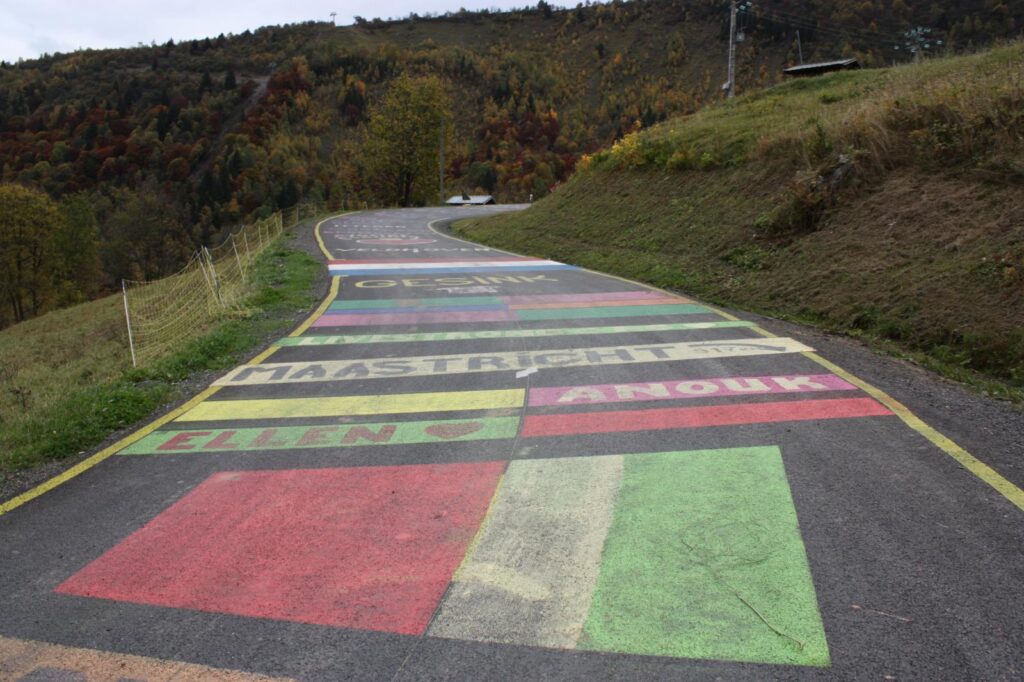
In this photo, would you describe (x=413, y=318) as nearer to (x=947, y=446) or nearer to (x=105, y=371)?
(x=105, y=371)

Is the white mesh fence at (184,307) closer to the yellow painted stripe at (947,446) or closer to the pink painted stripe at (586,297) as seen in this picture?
the pink painted stripe at (586,297)

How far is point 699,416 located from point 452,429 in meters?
2.25

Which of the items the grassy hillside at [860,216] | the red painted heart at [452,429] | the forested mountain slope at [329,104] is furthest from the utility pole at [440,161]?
the red painted heart at [452,429]

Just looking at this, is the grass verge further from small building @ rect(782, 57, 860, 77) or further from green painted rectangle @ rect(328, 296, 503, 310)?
small building @ rect(782, 57, 860, 77)

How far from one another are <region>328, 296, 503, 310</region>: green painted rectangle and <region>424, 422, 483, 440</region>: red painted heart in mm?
6704

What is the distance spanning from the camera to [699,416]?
250 inches

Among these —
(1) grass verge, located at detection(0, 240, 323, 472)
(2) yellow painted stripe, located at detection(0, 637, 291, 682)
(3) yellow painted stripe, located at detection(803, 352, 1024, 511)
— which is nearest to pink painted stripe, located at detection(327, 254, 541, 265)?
(1) grass verge, located at detection(0, 240, 323, 472)

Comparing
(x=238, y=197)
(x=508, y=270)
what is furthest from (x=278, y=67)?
(x=508, y=270)

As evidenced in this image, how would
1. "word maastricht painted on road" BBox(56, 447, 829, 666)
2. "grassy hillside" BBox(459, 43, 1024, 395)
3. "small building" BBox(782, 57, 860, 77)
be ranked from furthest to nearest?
1. "small building" BBox(782, 57, 860, 77)
2. "grassy hillside" BBox(459, 43, 1024, 395)
3. "word maastricht painted on road" BBox(56, 447, 829, 666)

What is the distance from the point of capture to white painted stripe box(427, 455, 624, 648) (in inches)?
132

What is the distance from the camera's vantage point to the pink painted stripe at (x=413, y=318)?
37.0ft

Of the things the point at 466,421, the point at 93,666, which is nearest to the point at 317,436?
the point at 466,421

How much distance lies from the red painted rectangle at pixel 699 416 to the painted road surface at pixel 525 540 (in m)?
0.03

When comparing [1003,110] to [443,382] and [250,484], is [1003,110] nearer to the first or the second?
[443,382]
